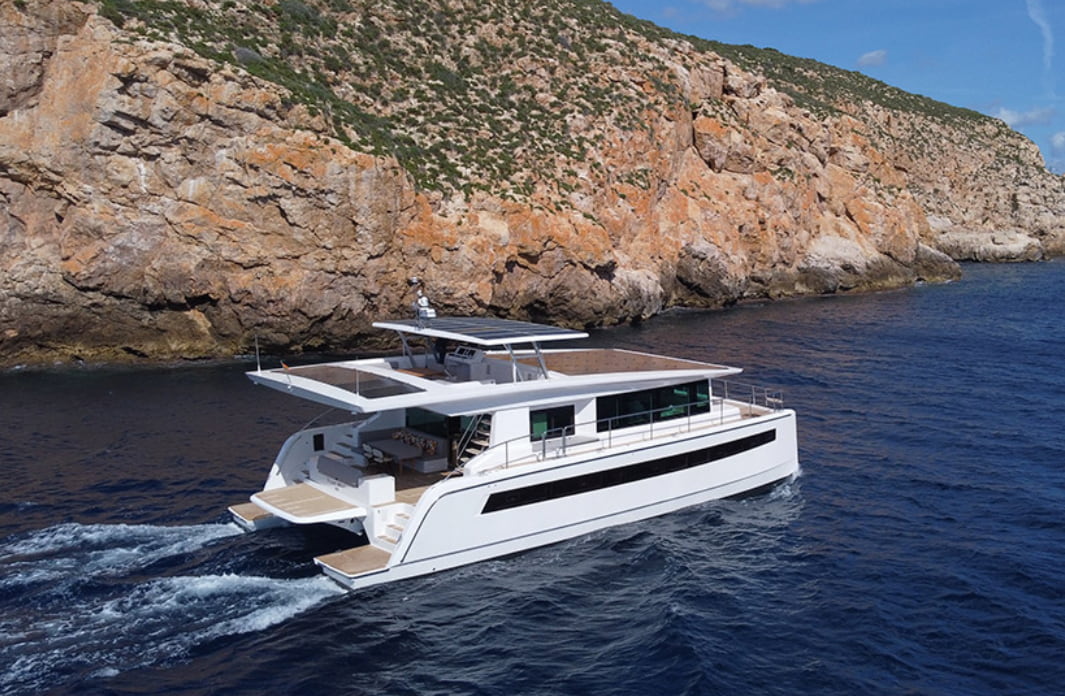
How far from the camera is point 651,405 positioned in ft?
71.4

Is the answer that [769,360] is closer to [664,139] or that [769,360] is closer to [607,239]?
[607,239]

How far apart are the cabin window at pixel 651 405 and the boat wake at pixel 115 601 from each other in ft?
25.9

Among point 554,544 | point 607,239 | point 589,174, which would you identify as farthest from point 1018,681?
point 589,174

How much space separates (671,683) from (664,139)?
52.4 meters

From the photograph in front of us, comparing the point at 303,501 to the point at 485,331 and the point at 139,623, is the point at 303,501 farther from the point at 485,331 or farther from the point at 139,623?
the point at 485,331

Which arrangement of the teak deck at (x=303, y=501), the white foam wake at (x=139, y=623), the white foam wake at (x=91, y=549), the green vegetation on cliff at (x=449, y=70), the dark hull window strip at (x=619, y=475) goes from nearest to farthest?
1. the white foam wake at (x=139, y=623)
2. the white foam wake at (x=91, y=549)
3. the teak deck at (x=303, y=501)
4. the dark hull window strip at (x=619, y=475)
5. the green vegetation on cliff at (x=449, y=70)

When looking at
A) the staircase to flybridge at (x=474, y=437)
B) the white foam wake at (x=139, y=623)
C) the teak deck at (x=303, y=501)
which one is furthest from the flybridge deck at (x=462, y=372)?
the white foam wake at (x=139, y=623)

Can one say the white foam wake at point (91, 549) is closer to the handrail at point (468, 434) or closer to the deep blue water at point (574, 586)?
the deep blue water at point (574, 586)

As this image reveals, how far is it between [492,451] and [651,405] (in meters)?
4.98

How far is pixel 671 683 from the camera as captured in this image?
45.6 ft

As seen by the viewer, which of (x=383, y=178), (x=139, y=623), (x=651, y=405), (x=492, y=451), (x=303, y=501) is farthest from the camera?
(x=383, y=178)

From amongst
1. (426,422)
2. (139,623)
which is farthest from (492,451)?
(139,623)

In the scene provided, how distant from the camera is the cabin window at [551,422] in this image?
19.9 meters

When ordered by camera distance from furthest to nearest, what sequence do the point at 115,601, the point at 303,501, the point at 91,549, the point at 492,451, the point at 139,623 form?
the point at 492,451
the point at 303,501
the point at 91,549
the point at 115,601
the point at 139,623
